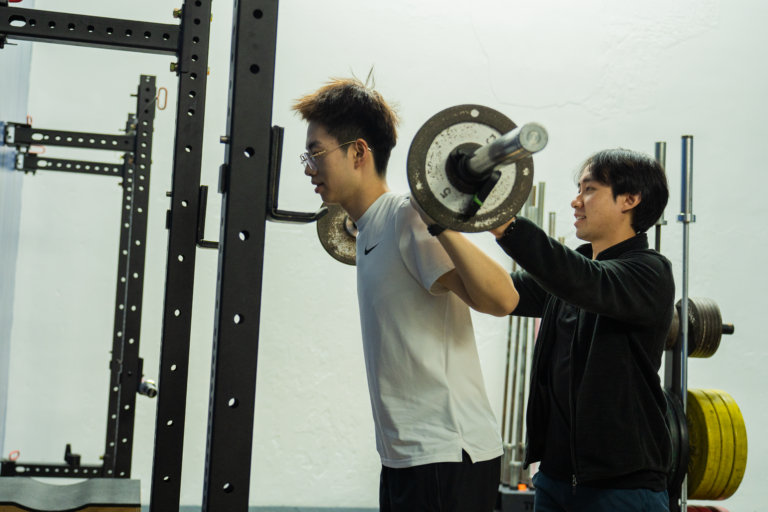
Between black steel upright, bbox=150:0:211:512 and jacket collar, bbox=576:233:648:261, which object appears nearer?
black steel upright, bbox=150:0:211:512

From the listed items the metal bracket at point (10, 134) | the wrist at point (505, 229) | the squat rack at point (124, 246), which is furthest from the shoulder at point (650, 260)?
the metal bracket at point (10, 134)

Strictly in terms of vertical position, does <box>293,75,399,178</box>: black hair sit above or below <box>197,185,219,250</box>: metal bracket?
above

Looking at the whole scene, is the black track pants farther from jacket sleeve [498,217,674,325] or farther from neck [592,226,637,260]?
neck [592,226,637,260]

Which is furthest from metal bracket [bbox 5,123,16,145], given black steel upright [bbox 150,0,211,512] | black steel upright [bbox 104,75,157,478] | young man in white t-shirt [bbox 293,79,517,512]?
young man in white t-shirt [bbox 293,79,517,512]

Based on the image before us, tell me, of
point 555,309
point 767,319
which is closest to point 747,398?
point 767,319

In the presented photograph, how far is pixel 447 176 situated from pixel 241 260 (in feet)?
1.12

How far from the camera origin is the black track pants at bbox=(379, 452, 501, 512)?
3.64ft

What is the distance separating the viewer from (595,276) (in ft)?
4.31

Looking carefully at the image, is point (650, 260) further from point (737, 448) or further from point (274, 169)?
point (737, 448)

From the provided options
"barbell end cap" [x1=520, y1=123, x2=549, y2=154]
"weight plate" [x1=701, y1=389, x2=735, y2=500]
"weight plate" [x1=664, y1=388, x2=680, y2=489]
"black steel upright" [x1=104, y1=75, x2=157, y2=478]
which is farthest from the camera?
"black steel upright" [x1=104, y1=75, x2=157, y2=478]

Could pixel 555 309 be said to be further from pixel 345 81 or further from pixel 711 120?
pixel 711 120

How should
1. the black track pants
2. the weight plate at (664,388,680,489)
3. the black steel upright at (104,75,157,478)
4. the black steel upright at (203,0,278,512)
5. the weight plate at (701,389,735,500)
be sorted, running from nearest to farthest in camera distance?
1. the black steel upright at (203,0,278,512)
2. the black track pants
3. the weight plate at (664,388,680,489)
4. the weight plate at (701,389,735,500)
5. the black steel upright at (104,75,157,478)

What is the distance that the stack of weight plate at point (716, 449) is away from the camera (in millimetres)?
2279

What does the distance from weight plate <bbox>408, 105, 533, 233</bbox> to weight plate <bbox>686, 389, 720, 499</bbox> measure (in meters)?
1.69
